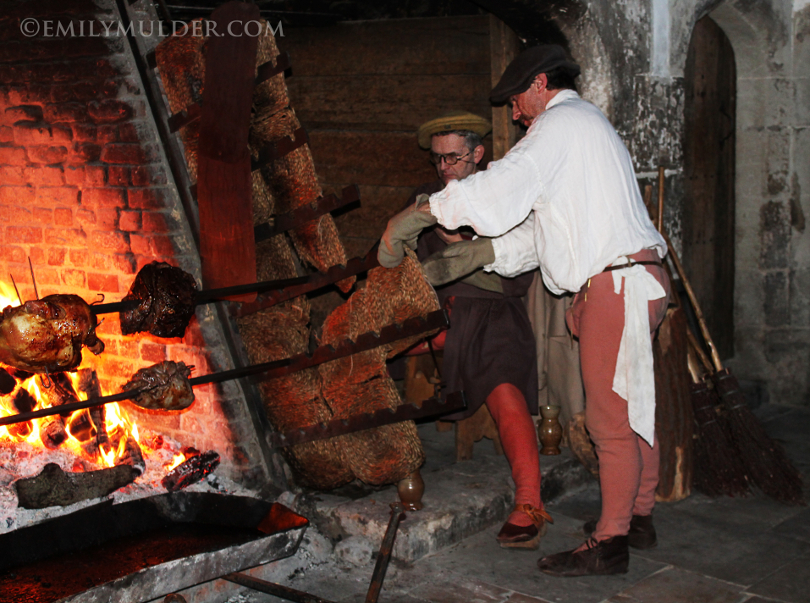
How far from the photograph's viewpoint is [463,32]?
455cm

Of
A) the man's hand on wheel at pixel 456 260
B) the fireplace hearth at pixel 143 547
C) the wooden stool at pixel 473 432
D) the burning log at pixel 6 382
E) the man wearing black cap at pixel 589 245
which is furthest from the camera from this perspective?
the wooden stool at pixel 473 432

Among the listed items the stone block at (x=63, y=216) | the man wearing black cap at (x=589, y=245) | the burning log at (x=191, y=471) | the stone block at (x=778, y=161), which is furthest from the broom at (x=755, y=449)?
the stone block at (x=63, y=216)

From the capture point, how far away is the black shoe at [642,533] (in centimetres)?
361

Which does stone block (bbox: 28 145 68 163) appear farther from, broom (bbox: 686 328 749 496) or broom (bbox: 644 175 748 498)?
broom (bbox: 686 328 749 496)

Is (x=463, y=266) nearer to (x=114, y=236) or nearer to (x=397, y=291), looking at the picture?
(x=397, y=291)

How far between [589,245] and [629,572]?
1.29m

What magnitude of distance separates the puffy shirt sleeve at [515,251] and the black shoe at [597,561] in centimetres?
115

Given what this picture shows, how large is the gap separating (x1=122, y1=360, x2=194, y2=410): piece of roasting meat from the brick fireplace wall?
56 centimetres

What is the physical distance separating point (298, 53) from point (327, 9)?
0.47m

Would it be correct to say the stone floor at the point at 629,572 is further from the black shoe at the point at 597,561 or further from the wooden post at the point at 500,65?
the wooden post at the point at 500,65

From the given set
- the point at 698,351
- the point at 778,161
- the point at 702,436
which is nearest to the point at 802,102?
the point at 778,161

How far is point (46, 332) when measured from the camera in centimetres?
278

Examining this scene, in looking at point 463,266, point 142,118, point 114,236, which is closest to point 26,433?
point 114,236

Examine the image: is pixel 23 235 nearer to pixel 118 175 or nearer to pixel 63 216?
pixel 63 216
